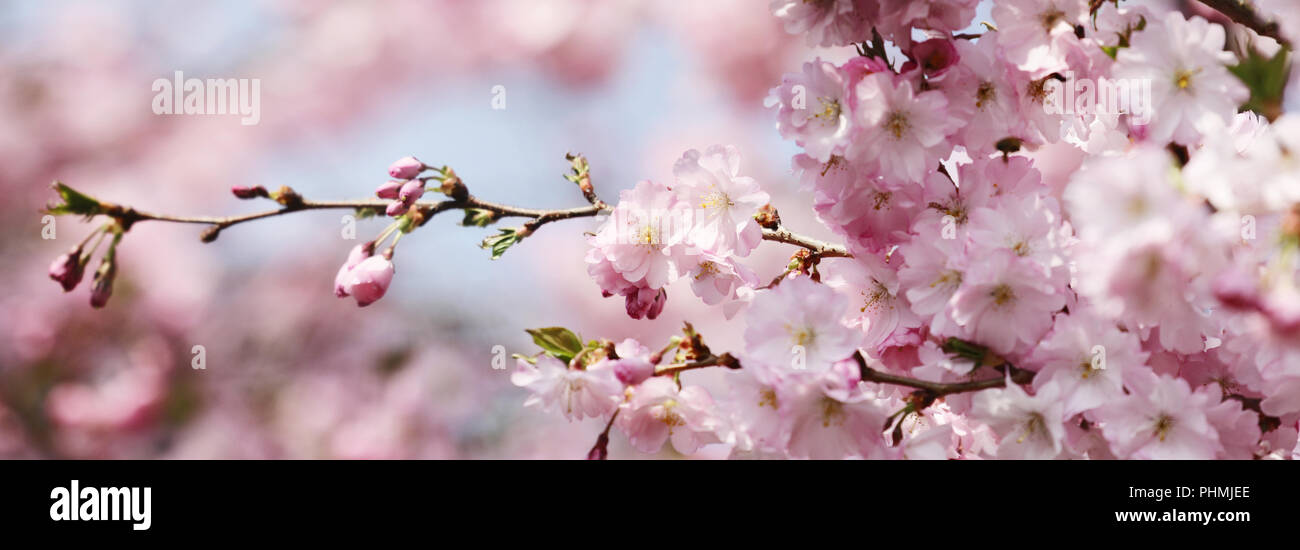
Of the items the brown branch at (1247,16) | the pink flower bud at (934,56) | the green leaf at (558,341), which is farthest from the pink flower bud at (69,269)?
the brown branch at (1247,16)

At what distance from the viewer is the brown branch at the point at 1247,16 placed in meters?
0.78

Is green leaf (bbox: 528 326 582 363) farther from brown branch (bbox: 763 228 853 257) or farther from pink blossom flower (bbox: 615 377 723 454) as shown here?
brown branch (bbox: 763 228 853 257)

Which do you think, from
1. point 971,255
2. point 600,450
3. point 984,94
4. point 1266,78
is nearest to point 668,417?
point 600,450

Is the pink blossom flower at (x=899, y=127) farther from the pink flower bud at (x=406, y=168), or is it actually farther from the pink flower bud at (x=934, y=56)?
the pink flower bud at (x=406, y=168)

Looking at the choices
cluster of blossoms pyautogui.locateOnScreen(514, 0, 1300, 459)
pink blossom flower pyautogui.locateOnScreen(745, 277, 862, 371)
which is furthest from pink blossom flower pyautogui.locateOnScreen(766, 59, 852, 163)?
pink blossom flower pyautogui.locateOnScreen(745, 277, 862, 371)

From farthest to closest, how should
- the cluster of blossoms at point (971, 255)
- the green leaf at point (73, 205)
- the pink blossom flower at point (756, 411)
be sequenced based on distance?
the green leaf at point (73, 205) < the pink blossom flower at point (756, 411) < the cluster of blossoms at point (971, 255)

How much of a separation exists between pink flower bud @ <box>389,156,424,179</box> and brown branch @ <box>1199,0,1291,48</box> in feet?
2.44

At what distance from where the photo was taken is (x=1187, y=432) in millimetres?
647

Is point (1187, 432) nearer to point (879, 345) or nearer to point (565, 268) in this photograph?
point (879, 345)

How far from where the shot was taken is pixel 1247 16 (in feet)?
2.62

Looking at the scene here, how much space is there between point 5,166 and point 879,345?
1.95 meters

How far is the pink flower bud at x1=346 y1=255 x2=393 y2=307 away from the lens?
0.86 m

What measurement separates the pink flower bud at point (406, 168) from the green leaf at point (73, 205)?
261 mm
